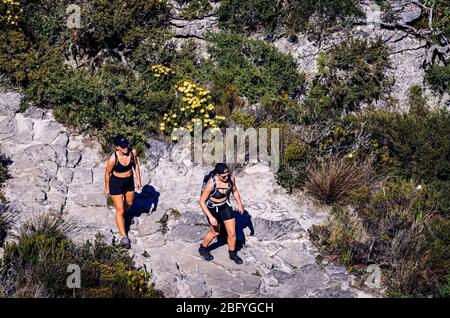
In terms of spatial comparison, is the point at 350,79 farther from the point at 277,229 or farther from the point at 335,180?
the point at 277,229

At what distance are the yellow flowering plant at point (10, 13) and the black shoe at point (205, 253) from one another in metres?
7.66

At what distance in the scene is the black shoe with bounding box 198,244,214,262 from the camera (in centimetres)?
852

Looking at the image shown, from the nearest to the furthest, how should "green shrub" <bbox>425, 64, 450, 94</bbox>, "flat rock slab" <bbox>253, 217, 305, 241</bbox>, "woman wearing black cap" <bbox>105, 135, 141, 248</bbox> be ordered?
"woman wearing black cap" <bbox>105, 135, 141, 248</bbox> < "flat rock slab" <bbox>253, 217, 305, 241</bbox> < "green shrub" <bbox>425, 64, 450, 94</bbox>

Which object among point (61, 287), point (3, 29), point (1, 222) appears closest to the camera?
point (61, 287)

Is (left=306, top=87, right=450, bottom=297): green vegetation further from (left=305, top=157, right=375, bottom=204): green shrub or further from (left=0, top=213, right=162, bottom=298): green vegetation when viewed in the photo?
(left=0, top=213, right=162, bottom=298): green vegetation

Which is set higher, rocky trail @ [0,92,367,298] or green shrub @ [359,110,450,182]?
Answer: green shrub @ [359,110,450,182]

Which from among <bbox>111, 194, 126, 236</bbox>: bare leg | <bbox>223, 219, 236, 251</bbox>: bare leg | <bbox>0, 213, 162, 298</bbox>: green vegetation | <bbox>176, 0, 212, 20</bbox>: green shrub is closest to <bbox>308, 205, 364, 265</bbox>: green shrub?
<bbox>223, 219, 236, 251</bbox>: bare leg

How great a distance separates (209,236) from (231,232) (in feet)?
1.31

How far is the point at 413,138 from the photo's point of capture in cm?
1071

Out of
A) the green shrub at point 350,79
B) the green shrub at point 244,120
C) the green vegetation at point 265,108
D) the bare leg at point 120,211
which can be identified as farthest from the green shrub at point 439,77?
the bare leg at point 120,211

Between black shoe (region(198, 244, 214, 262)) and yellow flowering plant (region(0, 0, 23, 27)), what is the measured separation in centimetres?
766

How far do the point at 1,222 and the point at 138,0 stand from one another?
6966mm
